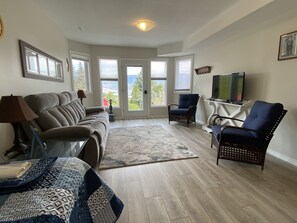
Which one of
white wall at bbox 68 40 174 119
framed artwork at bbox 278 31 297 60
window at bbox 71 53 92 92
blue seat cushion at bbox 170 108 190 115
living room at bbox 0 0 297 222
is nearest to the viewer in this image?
living room at bbox 0 0 297 222

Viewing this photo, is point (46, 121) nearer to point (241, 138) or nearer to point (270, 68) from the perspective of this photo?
point (241, 138)

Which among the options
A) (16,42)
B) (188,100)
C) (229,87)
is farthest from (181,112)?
(16,42)

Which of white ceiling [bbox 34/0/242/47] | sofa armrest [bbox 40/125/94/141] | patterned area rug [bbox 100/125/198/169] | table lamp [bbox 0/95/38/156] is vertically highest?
white ceiling [bbox 34/0/242/47]

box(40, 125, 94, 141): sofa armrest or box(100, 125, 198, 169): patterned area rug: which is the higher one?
box(40, 125, 94, 141): sofa armrest

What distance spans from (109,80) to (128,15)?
2.78 metres

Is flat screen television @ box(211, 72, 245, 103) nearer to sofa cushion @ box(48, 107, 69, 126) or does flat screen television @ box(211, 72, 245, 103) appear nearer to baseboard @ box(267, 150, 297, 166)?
baseboard @ box(267, 150, 297, 166)

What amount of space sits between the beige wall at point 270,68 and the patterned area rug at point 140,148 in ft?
4.82

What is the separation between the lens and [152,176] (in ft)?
7.24

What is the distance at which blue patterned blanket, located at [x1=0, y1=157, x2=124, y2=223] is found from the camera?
664mm

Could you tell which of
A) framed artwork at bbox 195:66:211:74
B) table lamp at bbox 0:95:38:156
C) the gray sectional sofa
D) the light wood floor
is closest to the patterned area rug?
the light wood floor

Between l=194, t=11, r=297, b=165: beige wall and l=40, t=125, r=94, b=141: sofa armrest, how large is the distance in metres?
3.05

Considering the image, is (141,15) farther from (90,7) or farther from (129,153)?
(129,153)

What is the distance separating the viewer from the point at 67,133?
80.7 inches

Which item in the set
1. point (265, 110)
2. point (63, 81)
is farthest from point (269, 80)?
point (63, 81)
